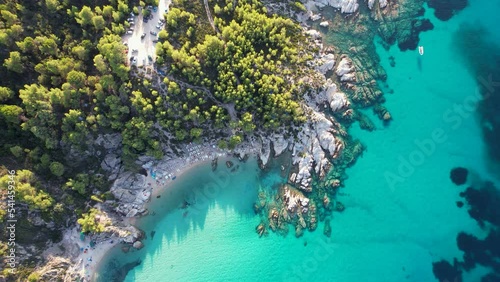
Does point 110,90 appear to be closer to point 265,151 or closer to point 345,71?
point 265,151

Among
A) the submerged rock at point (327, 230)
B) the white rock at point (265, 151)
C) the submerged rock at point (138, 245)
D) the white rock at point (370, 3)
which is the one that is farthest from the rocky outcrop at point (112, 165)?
the white rock at point (370, 3)

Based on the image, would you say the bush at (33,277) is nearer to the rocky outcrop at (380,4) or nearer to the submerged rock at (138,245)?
the submerged rock at (138,245)

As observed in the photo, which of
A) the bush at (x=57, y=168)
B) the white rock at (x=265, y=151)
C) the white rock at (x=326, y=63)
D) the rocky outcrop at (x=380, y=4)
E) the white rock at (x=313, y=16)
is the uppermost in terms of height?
the white rock at (x=313, y=16)

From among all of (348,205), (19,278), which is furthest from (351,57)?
(19,278)

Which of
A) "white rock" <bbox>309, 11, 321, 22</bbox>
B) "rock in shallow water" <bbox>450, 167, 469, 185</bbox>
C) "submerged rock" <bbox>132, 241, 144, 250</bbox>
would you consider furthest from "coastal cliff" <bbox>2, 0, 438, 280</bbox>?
"rock in shallow water" <bbox>450, 167, 469, 185</bbox>

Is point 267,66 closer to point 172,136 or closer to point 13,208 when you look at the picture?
point 172,136

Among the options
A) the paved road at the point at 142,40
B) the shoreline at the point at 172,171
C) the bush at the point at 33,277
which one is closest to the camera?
the bush at the point at 33,277

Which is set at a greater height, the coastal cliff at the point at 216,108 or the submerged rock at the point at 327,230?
the coastal cliff at the point at 216,108

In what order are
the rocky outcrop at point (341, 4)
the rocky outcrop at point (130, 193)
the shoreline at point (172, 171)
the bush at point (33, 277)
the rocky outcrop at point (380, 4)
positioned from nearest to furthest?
the bush at point (33, 277) → the rocky outcrop at point (130, 193) → the shoreline at point (172, 171) → the rocky outcrop at point (341, 4) → the rocky outcrop at point (380, 4)

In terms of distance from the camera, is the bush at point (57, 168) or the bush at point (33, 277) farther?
the bush at point (57, 168)
